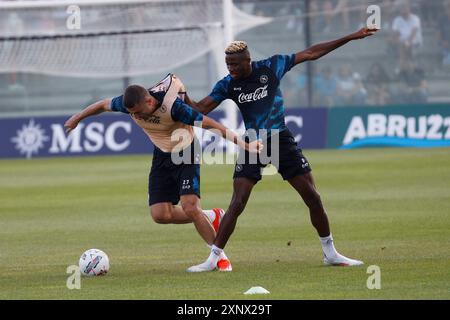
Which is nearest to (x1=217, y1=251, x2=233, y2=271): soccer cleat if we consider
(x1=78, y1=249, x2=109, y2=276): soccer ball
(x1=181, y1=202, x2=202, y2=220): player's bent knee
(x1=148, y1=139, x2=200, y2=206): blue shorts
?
(x1=181, y1=202, x2=202, y2=220): player's bent knee

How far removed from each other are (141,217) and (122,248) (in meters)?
3.67

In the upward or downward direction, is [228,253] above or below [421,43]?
below

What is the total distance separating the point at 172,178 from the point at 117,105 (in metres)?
1.05

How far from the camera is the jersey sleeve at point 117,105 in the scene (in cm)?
1195

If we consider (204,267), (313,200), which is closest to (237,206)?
(204,267)

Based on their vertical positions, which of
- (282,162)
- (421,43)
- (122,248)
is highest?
(421,43)

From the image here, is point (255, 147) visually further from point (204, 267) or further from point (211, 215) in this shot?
point (211, 215)

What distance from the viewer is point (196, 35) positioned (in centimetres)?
3128

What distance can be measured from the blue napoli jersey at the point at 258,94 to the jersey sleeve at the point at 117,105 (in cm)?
98

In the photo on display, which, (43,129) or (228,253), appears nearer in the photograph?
(228,253)
